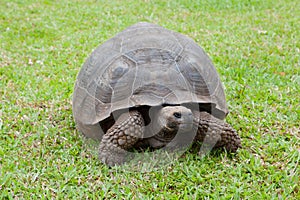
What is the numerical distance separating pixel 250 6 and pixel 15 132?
5893 mm

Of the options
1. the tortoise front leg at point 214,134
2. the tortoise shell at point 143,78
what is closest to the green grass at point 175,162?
the tortoise front leg at point 214,134

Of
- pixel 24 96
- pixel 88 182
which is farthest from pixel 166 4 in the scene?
A: pixel 88 182

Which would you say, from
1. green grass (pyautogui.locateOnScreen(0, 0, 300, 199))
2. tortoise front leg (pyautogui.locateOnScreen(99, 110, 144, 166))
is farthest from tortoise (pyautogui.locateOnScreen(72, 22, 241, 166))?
green grass (pyautogui.locateOnScreen(0, 0, 300, 199))

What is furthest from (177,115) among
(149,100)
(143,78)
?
(143,78)

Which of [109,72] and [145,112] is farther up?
[109,72]

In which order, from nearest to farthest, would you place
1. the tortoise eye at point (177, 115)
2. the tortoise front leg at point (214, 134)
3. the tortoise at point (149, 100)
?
1. the tortoise eye at point (177, 115)
2. the tortoise at point (149, 100)
3. the tortoise front leg at point (214, 134)

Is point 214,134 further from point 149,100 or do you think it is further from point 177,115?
point 149,100

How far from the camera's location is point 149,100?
2.54 meters

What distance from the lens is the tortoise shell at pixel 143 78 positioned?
2.60 metres

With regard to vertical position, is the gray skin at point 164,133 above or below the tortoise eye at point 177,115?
below

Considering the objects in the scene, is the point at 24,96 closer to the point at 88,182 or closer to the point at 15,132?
the point at 15,132

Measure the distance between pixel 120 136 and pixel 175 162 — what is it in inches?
16.6

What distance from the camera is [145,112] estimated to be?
2.71 metres

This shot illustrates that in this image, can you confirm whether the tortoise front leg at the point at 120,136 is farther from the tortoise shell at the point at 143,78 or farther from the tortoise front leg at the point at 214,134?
the tortoise front leg at the point at 214,134
